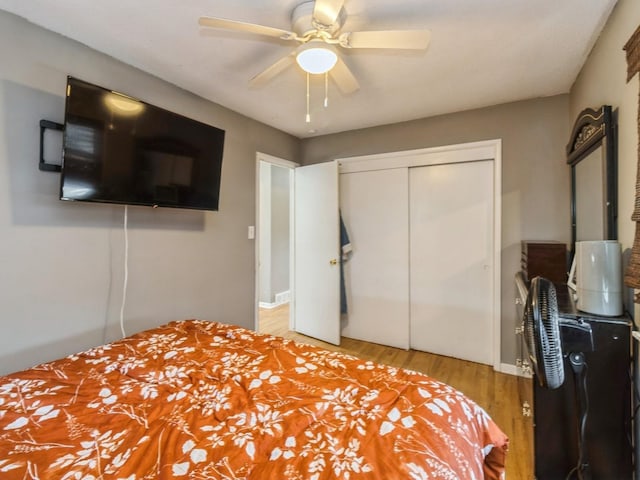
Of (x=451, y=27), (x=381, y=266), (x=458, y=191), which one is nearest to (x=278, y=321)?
(x=381, y=266)

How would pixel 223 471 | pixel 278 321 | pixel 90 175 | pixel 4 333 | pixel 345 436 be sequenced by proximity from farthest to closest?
pixel 278 321 < pixel 90 175 < pixel 4 333 < pixel 345 436 < pixel 223 471

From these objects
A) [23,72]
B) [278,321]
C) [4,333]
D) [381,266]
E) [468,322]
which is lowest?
[278,321]

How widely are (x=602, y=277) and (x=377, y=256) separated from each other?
79.3 inches

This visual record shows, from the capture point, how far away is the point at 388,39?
1357mm

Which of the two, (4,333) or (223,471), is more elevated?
(4,333)

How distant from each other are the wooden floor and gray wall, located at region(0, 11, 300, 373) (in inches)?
62.6

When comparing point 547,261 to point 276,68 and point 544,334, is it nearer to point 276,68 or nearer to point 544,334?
point 544,334

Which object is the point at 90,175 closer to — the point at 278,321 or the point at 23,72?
the point at 23,72

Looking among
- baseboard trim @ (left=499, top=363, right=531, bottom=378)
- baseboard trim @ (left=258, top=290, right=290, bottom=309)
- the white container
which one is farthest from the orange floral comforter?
baseboard trim @ (left=258, top=290, right=290, bottom=309)

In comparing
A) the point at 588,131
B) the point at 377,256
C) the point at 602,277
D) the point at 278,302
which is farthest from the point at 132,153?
the point at 278,302

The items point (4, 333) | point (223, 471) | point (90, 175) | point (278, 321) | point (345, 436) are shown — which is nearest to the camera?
point (223, 471)

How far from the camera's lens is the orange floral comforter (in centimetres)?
80

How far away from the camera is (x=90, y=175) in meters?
1.61

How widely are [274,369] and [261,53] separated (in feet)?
5.88
